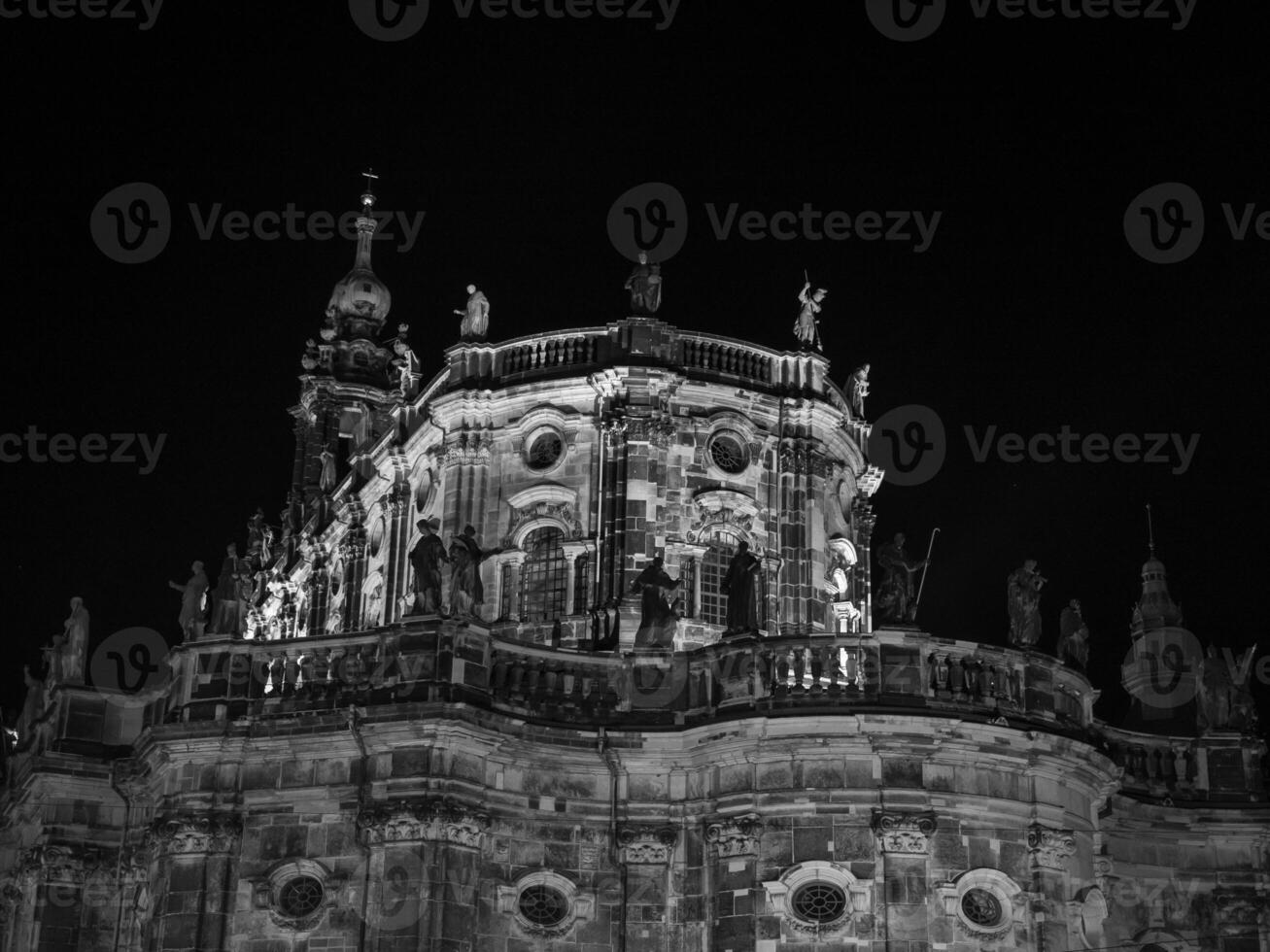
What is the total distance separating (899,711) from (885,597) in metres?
2.46

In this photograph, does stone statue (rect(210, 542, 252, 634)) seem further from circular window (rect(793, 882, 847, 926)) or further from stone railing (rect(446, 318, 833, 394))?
circular window (rect(793, 882, 847, 926))

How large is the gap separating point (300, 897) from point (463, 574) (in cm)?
677

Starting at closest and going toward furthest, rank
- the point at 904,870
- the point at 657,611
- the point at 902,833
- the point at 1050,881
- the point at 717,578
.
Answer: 1. the point at 904,870
2. the point at 902,833
3. the point at 1050,881
4. the point at 657,611
5. the point at 717,578

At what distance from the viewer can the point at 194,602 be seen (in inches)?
1681

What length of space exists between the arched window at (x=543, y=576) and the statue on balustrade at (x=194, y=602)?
25.3 ft

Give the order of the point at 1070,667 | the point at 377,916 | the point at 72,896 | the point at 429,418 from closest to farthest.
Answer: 1. the point at 377,916
2. the point at 1070,667
3. the point at 72,896
4. the point at 429,418

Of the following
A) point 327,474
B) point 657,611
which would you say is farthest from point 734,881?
point 327,474

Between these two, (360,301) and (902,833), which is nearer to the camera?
(902,833)

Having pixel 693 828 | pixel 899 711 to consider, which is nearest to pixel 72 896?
pixel 693 828

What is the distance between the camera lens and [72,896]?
152ft

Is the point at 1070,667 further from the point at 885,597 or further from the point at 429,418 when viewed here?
the point at 429,418

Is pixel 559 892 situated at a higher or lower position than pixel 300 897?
higher

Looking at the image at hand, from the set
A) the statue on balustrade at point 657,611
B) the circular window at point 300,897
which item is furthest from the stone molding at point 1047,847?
the circular window at point 300,897

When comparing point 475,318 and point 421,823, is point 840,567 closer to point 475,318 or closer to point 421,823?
point 475,318
